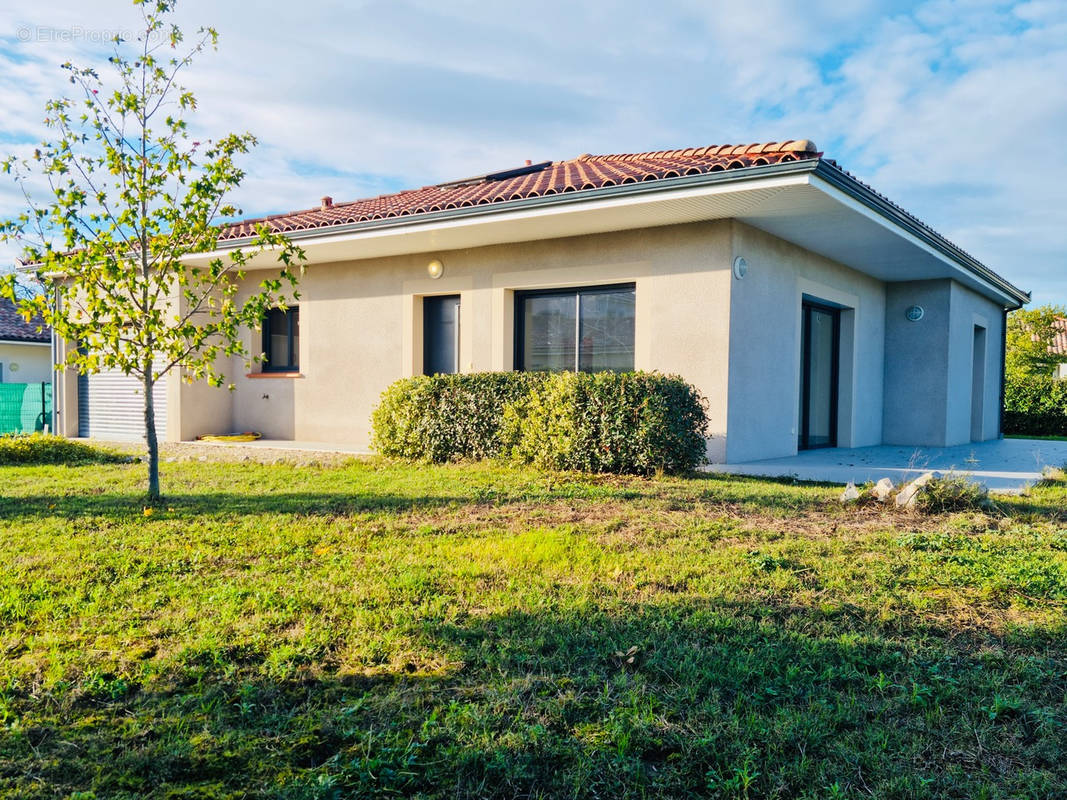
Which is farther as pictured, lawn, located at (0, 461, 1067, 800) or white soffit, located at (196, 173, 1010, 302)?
white soffit, located at (196, 173, 1010, 302)

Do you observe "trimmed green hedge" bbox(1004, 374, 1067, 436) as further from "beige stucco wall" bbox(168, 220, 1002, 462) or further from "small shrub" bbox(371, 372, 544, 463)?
"small shrub" bbox(371, 372, 544, 463)

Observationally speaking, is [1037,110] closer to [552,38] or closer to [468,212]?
[552,38]

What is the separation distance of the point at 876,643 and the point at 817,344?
9.90m

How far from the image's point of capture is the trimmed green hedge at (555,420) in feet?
25.2

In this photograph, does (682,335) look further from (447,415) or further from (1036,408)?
(1036,408)

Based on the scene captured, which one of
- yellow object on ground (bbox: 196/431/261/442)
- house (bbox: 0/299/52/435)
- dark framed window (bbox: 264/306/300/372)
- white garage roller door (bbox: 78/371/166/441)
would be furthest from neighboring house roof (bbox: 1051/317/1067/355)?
house (bbox: 0/299/52/435)

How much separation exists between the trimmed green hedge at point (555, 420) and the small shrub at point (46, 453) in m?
3.80

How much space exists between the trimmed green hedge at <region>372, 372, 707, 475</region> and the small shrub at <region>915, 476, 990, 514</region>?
91.6 inches

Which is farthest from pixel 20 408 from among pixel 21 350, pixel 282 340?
pixel 21 350

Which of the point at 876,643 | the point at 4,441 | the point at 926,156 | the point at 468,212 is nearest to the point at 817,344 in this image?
the point at 926,156

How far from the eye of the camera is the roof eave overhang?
7.59 m

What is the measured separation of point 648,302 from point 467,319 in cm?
284

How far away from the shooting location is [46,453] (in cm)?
971

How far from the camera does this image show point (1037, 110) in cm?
1307
